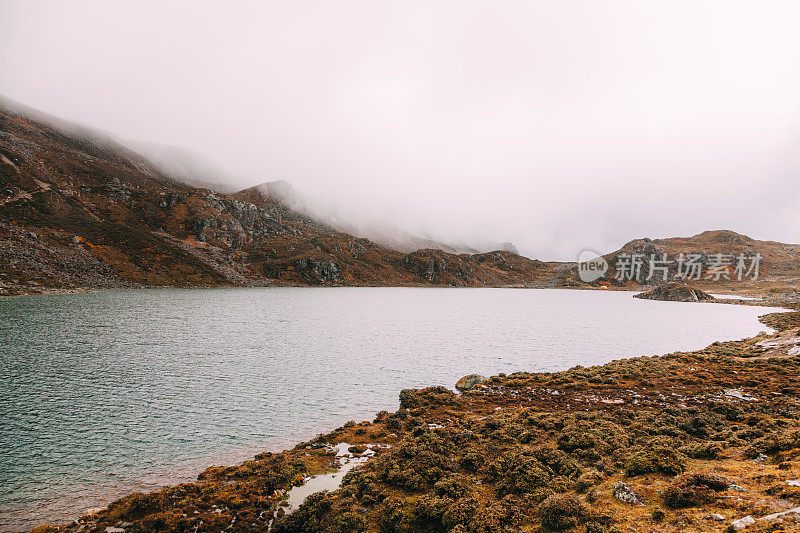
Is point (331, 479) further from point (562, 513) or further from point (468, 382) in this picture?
point (468, 382)

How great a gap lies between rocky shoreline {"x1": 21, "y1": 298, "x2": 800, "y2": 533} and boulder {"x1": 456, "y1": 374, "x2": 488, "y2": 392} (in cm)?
841

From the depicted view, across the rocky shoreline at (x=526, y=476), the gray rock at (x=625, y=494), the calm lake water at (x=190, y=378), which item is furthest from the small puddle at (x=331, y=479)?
the gray rock at (x=625, y=494)

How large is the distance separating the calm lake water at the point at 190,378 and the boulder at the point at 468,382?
3992mm

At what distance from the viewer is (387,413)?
3766 cm

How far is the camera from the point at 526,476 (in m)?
21.7

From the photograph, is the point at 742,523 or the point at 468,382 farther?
the point at 468,382

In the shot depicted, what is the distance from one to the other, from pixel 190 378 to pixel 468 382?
37812 millimetres

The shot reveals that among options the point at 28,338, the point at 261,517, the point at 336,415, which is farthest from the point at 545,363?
the point at 28,338

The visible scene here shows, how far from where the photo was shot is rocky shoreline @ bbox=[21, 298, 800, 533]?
16.3 m

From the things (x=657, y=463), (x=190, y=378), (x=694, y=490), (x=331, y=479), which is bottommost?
(x=190, y=378)

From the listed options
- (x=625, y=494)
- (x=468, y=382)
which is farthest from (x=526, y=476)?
(x=468, y=382)

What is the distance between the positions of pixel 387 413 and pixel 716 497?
27427 mm

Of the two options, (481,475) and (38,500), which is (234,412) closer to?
(38,500)

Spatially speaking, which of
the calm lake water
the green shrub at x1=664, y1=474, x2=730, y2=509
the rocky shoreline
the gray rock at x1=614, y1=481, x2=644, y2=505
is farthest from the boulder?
the green shrub at x1=664, y1=474, x2=730, y2=509
